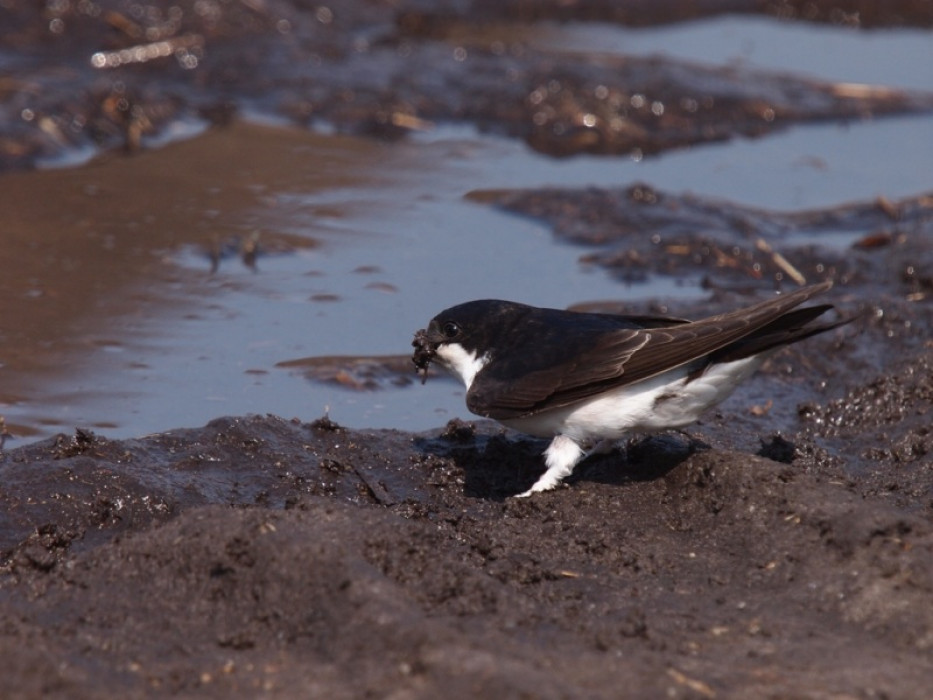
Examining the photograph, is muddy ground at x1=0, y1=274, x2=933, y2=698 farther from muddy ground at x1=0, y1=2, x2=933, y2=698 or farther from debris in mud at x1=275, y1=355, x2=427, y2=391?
debris in mud at x1=275, y1=355, x2=427, y2=391

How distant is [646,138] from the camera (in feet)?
32.0

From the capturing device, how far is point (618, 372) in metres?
4.43

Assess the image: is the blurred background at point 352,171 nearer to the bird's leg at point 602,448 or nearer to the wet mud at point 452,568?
the wet mud at point 452,568

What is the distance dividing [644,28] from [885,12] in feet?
8.42

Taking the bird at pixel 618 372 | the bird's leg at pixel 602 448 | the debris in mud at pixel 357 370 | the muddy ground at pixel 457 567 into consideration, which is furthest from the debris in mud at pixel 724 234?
the bird at pixel 618 372

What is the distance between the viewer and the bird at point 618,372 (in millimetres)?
4371

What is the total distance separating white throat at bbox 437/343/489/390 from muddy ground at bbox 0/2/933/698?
11.5 inches

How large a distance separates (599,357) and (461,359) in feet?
1.95

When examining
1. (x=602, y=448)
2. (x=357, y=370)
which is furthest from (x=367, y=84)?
(x=602, y=448)

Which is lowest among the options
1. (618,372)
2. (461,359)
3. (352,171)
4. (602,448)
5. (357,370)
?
(357,370)

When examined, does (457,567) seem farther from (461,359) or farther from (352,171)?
(352,171)

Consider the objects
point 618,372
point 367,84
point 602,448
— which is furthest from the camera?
point 367,84

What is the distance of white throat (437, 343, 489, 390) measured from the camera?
15.9ft

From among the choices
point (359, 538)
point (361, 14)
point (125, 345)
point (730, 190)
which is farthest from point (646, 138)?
point (359, 538)
